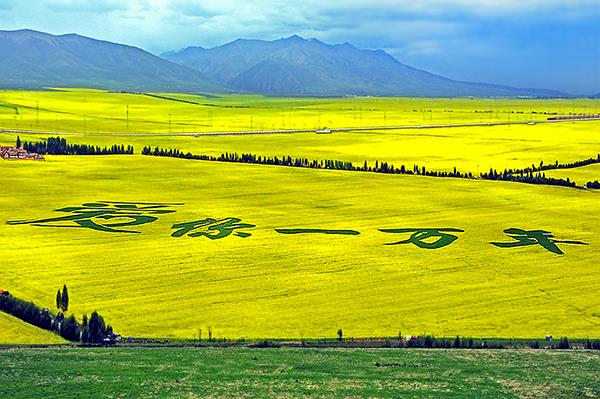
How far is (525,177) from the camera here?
Answer: 128 metres

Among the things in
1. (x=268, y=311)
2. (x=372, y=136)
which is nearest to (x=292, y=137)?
(x=372, y=136)

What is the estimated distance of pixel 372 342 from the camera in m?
56.8

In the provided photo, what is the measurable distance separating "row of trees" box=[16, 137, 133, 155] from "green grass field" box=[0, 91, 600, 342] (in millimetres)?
15157

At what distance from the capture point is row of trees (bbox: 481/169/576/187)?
123137 mm

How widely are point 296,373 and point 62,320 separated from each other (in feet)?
61.2

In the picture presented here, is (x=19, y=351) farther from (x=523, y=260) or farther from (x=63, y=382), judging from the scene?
(x=523, y=260)

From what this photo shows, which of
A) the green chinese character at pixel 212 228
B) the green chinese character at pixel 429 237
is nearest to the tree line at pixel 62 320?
the green chinese character at pixel 212 228

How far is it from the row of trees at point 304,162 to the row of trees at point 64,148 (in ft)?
17.6

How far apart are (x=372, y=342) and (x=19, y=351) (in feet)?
75.4

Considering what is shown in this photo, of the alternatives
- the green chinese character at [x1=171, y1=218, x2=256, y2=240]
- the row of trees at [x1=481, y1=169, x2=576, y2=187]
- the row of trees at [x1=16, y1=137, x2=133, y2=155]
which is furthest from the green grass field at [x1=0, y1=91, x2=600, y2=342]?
the row of trees at [x1=16, y1=137, x2=133, y2=155]

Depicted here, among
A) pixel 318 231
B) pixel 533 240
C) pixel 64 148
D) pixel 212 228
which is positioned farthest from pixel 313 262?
pixel 64 148

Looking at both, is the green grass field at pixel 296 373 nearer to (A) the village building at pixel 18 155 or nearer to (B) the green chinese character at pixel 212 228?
(B) the green chinese character at pixel 212 228

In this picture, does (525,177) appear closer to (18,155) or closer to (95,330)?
(18,155)

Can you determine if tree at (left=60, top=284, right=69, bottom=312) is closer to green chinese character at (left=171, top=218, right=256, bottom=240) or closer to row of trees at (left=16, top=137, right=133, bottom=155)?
green chinese character at (left=171, top=218, right=256, bottom=240)
